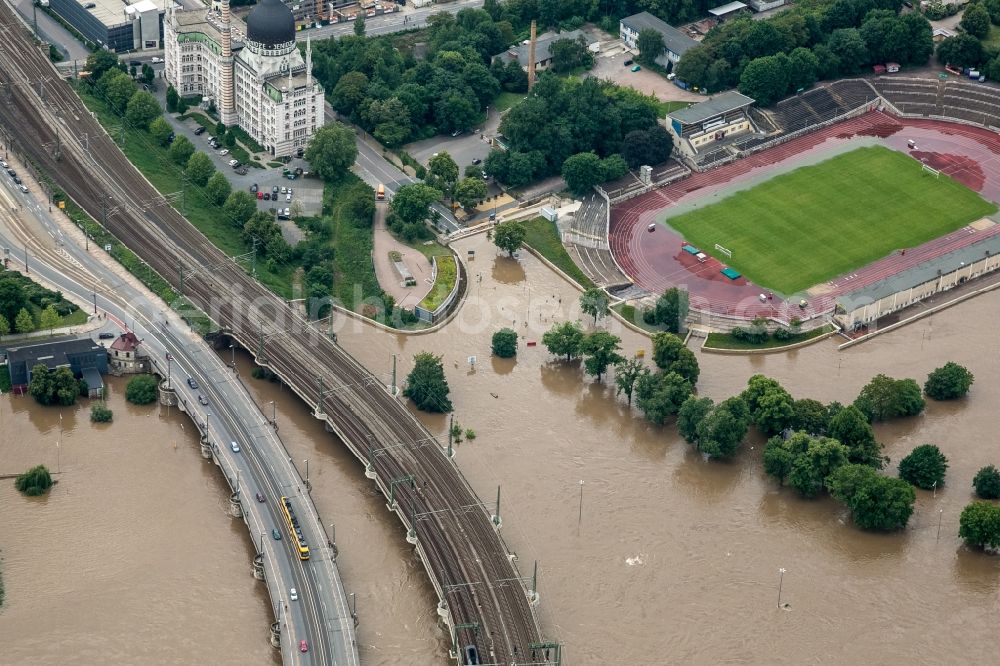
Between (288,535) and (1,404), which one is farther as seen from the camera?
(1,404)

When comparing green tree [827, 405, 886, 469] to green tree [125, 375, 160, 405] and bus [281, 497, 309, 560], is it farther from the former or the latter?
green tree [125, 375, 160, 405]

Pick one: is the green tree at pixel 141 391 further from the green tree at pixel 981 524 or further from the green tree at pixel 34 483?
the green tree at pixel 981 524

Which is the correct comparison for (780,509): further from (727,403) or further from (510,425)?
(510,425)

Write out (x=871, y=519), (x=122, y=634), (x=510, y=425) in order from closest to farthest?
(x=122, y=634) < (x=871, y=519) < (x=510, y=425)

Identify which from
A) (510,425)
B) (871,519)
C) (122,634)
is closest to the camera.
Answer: (122,634)

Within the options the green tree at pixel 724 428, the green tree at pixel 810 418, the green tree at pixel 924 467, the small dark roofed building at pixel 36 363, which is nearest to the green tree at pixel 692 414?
the green tree at pixel 724 428

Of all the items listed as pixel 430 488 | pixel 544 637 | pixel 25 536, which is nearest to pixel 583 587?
pixel 544 637

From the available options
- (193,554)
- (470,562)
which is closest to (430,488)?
(470,562)
